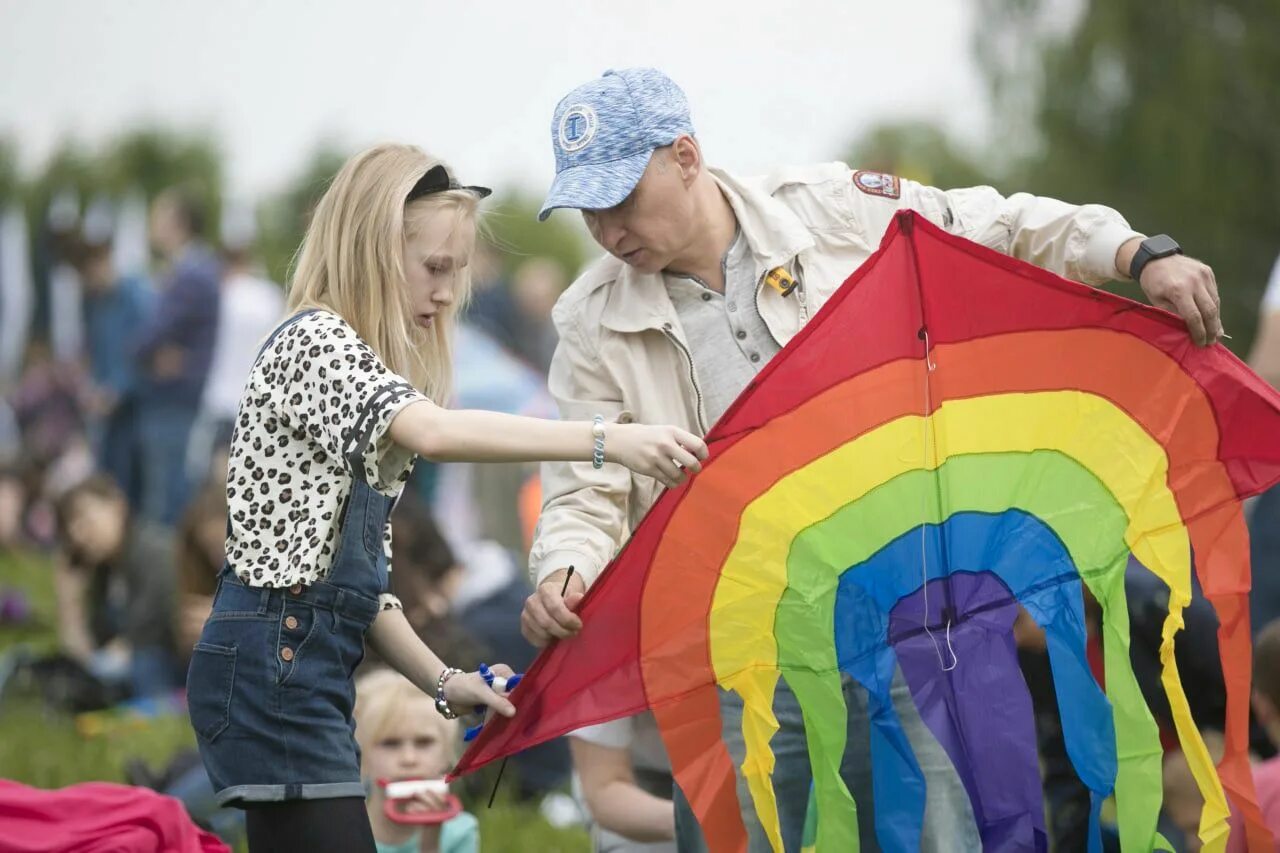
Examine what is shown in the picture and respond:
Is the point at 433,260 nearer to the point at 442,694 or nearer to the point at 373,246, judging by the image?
the point at 373,246

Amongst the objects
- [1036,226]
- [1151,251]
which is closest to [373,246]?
[1036,226]

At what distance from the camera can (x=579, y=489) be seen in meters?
3.82

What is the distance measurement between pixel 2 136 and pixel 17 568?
40162 mm

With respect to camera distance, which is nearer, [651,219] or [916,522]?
[916,522]

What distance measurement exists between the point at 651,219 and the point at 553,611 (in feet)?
2.76

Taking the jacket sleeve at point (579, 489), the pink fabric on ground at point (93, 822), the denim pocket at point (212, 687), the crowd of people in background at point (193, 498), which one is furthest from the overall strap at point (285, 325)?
the crowd of people in background at point (193, 498)

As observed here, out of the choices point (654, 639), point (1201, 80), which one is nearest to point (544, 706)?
point (654, 639)

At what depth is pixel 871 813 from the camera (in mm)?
3812

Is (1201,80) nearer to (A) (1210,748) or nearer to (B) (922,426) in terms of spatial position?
(A) (1210,748)

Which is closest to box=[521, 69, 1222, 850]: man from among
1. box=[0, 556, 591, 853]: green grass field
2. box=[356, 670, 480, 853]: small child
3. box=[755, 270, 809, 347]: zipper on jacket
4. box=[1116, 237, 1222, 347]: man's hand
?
box=[755, 270, 809, 347]: zipper on jacket

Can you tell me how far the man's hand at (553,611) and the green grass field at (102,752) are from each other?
2199 millimetres

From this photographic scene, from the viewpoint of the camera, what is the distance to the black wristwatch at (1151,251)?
3398 millimetres

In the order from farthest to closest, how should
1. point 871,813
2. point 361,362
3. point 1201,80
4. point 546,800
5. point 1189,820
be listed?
point 1201,80
point 546,800
point 1189,820
point 871,813
point 361,362

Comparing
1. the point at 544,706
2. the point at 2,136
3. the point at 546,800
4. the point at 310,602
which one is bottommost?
the point at 2,136
